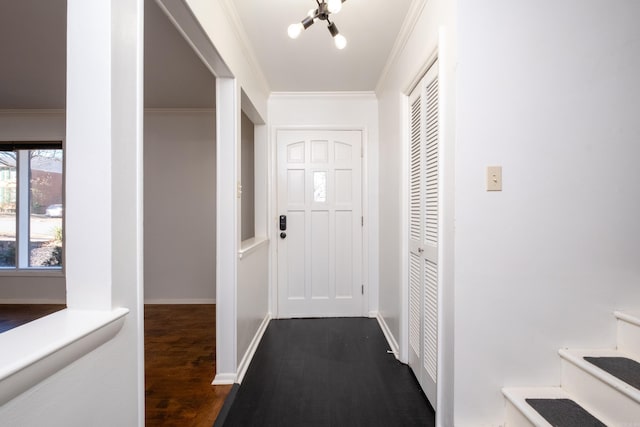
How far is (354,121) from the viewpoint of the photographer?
3221mm

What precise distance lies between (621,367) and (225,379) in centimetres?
212

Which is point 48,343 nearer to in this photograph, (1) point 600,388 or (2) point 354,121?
(1) point 600,388

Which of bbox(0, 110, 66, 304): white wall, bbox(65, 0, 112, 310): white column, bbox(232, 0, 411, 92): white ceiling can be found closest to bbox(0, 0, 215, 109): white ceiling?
bbox(0, 110, 66, 304): white wall

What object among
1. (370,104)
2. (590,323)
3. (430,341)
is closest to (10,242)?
(370,104)

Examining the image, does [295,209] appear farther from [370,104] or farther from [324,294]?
[370,104]

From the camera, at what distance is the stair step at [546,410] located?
3.85 ft

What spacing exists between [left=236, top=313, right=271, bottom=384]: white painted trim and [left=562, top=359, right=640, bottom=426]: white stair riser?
1.86 metres

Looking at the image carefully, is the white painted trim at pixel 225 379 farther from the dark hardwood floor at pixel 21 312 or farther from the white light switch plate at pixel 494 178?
the dark hardwood floor at pixel 21 312

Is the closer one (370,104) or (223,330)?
(223,330)

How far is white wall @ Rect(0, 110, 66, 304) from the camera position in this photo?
3762 mm

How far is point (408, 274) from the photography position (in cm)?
221

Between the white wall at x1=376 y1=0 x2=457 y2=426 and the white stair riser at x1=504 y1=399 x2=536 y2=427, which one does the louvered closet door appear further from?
the white stair riser at x1=504 y1=399 x2=536 y2=427

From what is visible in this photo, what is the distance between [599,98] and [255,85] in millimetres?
2377

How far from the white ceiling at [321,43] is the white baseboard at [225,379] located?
241cm
